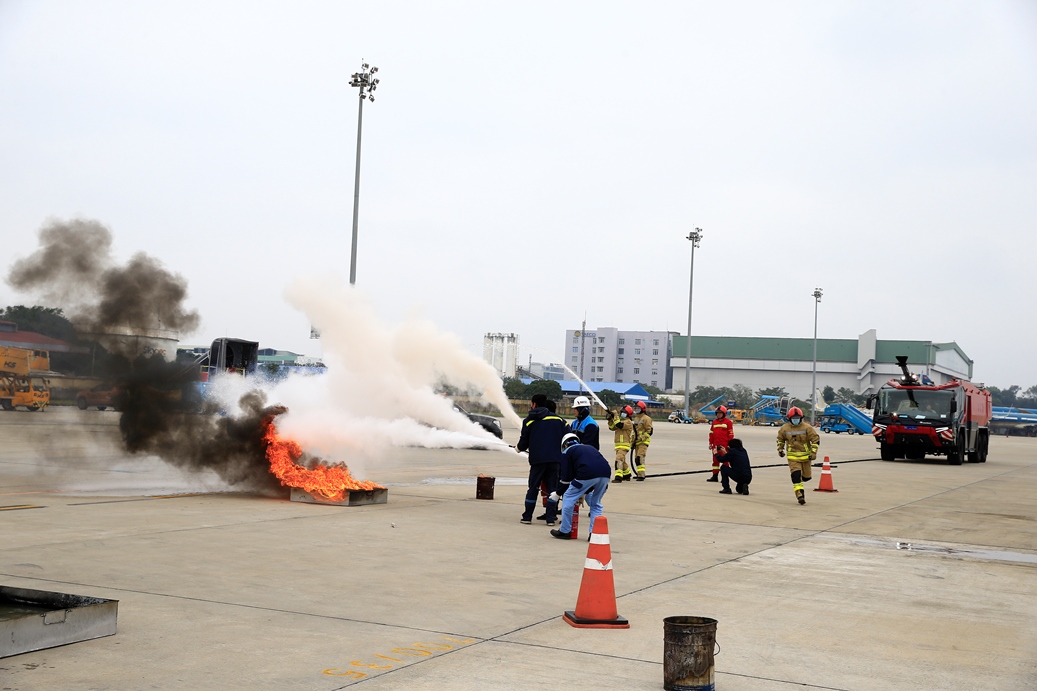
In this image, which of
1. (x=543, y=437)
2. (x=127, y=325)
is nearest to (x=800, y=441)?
(x=543, y=437)

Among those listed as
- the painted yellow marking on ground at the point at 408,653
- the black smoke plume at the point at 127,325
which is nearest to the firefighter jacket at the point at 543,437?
the black smoke plume at the point at 127,325

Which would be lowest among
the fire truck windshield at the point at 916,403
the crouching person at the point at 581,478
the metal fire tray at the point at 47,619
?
the metal fire tray at the point at 47,619

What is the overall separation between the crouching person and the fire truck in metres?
24.4

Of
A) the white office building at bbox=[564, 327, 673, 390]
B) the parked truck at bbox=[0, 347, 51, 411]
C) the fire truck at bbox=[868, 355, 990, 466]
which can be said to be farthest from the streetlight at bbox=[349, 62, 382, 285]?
the white office building at bbox=[564, 327, 673, 390]

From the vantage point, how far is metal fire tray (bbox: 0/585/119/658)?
554 cm

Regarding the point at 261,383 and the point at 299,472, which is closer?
the point at 299,472

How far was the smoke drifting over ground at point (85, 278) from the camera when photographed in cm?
1591

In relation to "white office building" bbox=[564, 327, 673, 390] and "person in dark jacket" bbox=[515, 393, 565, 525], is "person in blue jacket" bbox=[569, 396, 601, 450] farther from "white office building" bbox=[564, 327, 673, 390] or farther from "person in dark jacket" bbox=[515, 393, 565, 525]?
"white office building" bbox=[564, 327, 673, 390]

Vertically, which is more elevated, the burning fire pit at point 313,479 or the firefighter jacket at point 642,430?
the firefighter jacket at point 642,430

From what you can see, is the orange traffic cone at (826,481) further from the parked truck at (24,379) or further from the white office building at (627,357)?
the white office building at (627,357)

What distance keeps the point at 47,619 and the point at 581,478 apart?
21.3 feet

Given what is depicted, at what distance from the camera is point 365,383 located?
50.0 ft

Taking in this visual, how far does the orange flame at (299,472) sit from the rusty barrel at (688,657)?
9.18 metres

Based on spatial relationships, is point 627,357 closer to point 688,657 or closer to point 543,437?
point 543,437
